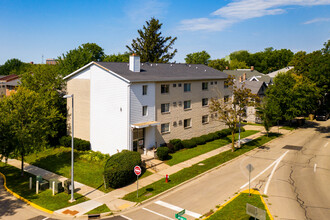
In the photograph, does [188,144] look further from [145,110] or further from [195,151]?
[145,110]

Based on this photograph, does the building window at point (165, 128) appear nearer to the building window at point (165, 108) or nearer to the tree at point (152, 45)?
the building window at point (165, 108)

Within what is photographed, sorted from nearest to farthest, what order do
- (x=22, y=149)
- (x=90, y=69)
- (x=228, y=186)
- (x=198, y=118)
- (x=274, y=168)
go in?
(x=228, y=186) < (x=22, y=149) < (x=274, y=168) < (x=90, y=69) < (x=198, y=118)

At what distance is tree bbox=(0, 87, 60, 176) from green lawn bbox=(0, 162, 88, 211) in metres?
1.26

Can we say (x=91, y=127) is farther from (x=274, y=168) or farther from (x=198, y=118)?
(x=274, y=168)

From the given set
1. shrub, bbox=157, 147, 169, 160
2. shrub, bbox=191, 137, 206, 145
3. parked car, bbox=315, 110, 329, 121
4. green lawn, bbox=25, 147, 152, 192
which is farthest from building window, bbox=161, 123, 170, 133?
parked car, bbox=315, 110, 329, 121

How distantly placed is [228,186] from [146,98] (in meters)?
13.8

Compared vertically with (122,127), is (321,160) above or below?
below

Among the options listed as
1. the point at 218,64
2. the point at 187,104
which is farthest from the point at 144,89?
the point at 218,64

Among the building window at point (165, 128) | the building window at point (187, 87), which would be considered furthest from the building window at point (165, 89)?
the building window at point (165, 128)

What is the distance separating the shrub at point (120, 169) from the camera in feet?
76.4

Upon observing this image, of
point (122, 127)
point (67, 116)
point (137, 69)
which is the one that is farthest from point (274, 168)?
point (67, 116)

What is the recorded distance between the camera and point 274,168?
28047mm

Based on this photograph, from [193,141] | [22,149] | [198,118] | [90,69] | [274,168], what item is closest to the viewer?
[22,149]

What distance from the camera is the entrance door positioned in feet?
100
